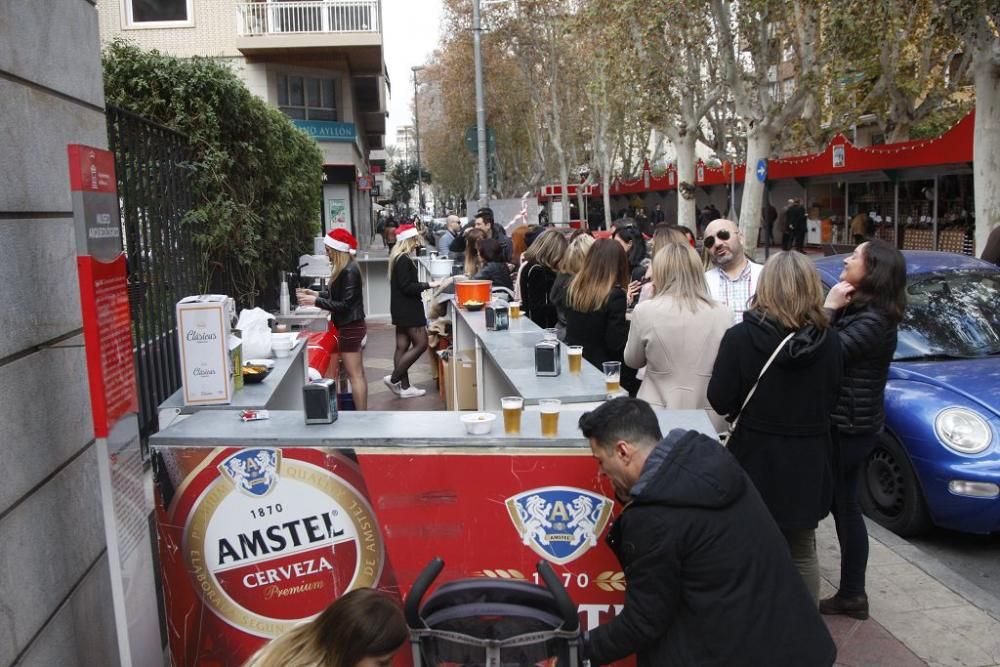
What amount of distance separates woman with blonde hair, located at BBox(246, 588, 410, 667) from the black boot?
10.4 ft

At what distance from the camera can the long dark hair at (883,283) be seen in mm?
4473

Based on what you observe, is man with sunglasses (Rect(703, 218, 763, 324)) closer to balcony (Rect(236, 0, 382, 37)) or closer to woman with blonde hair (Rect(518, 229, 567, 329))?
woman with blonde hair (Rect(518, 229, 567, 329))

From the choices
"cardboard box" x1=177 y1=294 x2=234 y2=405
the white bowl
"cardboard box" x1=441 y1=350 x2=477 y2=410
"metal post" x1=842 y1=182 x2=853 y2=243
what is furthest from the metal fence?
"metal post" x1=842 y1=182 x2=853 y2=243

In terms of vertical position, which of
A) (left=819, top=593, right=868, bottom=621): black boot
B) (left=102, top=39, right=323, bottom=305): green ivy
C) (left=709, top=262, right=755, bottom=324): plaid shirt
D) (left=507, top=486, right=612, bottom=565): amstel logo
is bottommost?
(left=819, top=593, right=868, bottom=621): black boot

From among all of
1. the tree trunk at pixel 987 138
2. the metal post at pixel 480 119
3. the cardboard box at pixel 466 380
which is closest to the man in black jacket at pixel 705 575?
the cardboard box at pixel 466 380

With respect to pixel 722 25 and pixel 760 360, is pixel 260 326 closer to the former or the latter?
pixel 760 360

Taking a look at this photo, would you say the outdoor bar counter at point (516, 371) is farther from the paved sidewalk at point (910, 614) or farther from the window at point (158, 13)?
the window at point (158, 13)

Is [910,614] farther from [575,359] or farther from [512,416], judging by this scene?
[512,416]

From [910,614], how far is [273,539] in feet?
10.9

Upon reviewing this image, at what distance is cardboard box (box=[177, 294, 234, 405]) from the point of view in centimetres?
394

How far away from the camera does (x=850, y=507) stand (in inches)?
181

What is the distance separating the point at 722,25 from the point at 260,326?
17874 mm

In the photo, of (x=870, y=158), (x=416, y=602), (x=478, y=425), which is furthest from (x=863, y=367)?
(x=870, y=158)

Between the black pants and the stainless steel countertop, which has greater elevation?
the stainless steel countertop
